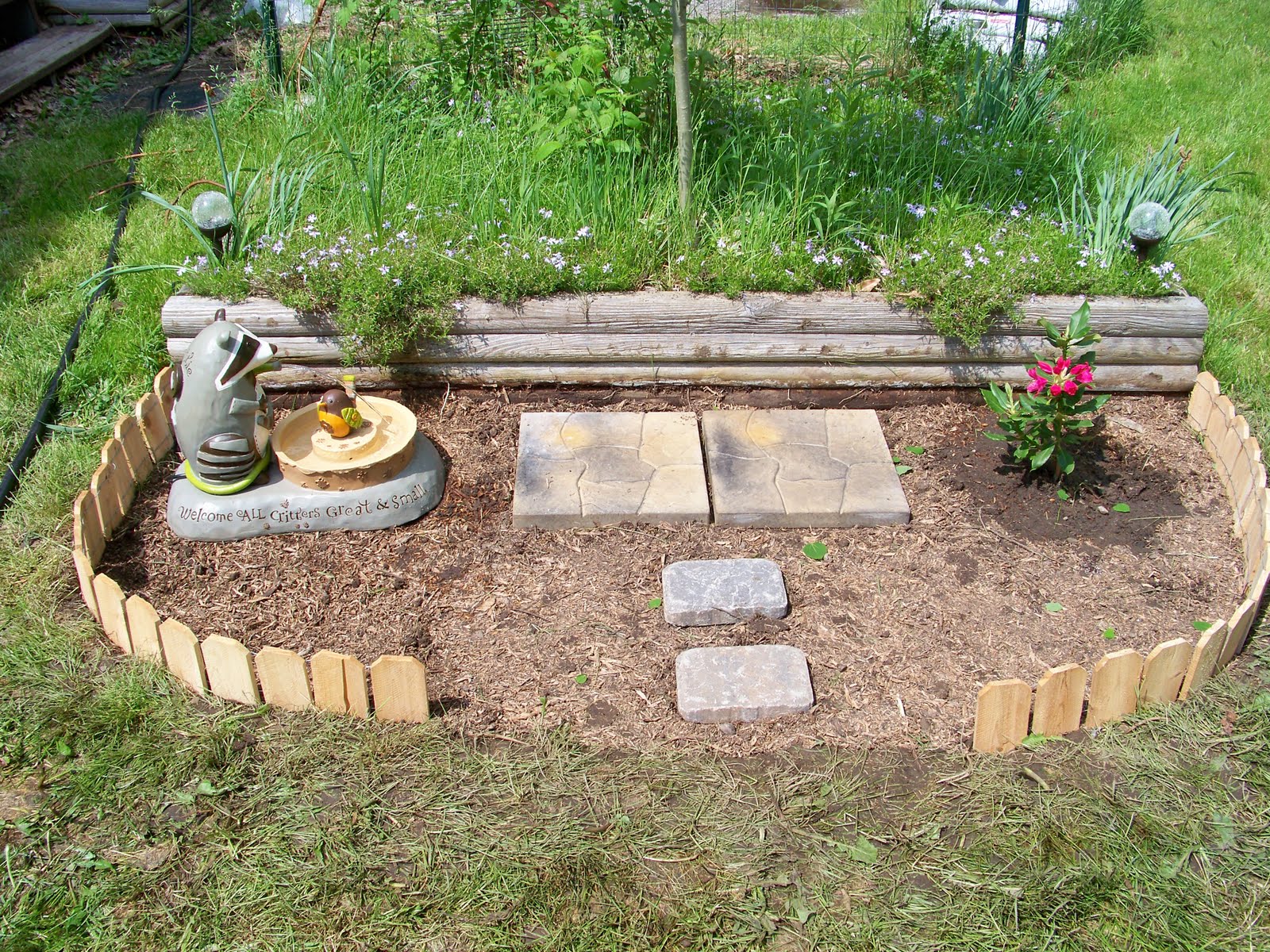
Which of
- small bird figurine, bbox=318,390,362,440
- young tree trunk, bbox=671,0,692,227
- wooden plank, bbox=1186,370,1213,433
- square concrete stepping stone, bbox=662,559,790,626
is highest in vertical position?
young tree trunk, bbox=671,0,692,227

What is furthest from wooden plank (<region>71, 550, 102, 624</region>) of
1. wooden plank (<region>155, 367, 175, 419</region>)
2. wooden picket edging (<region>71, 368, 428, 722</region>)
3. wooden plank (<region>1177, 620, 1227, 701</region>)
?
wooden plank (<region>1177, 620, 1227, 701</region>)

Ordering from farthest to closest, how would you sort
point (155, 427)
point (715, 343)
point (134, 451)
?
point (715, 343) → point (155, 427) → point (134, 451)

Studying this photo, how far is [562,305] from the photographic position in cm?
423

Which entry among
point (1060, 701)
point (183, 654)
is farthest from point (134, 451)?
point (1060, 701)

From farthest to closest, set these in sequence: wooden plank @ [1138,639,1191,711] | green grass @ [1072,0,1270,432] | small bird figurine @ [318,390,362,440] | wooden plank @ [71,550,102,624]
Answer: green grass @ [1072,0,1270,432]
small bird figurine @ [318,390,362,440]
wooden plank @ [71,550,102,624]
wooden plank @ [1138,639,1191,711]

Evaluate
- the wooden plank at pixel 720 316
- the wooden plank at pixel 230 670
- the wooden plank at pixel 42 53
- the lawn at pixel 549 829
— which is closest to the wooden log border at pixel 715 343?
the wooden plank at pixel 720 316

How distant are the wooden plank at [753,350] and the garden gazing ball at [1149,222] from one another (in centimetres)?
44

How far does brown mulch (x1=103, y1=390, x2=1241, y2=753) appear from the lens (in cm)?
311

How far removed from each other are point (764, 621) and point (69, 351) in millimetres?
3218

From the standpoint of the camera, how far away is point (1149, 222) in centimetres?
428

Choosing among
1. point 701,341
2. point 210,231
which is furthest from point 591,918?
point 210,231

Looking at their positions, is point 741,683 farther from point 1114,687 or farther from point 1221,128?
point 1221,128

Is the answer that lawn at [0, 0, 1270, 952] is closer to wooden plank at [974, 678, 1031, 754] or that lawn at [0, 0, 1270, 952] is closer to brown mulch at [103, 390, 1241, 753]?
wooden plank at [974, 678, 1031, 754]

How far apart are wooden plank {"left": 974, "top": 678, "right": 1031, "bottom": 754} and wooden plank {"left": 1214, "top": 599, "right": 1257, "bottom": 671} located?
2.29ft
